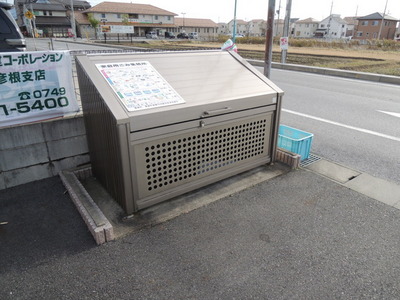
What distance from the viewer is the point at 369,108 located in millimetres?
7488

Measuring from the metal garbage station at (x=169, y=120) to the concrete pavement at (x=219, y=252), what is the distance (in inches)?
16.9

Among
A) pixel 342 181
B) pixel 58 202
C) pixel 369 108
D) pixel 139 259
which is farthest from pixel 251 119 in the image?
pixel 369 108

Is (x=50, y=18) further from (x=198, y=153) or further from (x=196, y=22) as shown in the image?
(x=198, y=153)

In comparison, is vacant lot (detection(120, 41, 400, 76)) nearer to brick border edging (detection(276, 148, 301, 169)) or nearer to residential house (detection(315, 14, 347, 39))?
brick border edging (detection(276, 148, 301, 169))

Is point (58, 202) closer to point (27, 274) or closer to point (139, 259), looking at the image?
point (27, 274)

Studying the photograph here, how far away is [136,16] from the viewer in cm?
6209

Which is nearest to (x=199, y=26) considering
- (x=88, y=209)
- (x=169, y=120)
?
(x=169, y=120)

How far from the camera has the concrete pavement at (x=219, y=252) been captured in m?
2.19

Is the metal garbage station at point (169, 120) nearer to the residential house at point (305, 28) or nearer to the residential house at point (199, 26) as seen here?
the residential house at point (199, 26)

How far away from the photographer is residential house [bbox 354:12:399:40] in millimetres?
62438

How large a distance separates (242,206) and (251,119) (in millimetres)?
1050

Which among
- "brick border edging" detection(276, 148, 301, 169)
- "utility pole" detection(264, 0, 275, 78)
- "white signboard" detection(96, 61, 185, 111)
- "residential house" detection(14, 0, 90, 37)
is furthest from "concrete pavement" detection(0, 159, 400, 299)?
"residential house" detection(14, 0, 90, 37)

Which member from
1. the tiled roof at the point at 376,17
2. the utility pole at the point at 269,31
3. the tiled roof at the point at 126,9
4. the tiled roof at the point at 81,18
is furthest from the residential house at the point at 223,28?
the utility pole at the point at 269,31

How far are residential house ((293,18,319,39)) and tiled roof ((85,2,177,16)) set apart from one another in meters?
45.9
